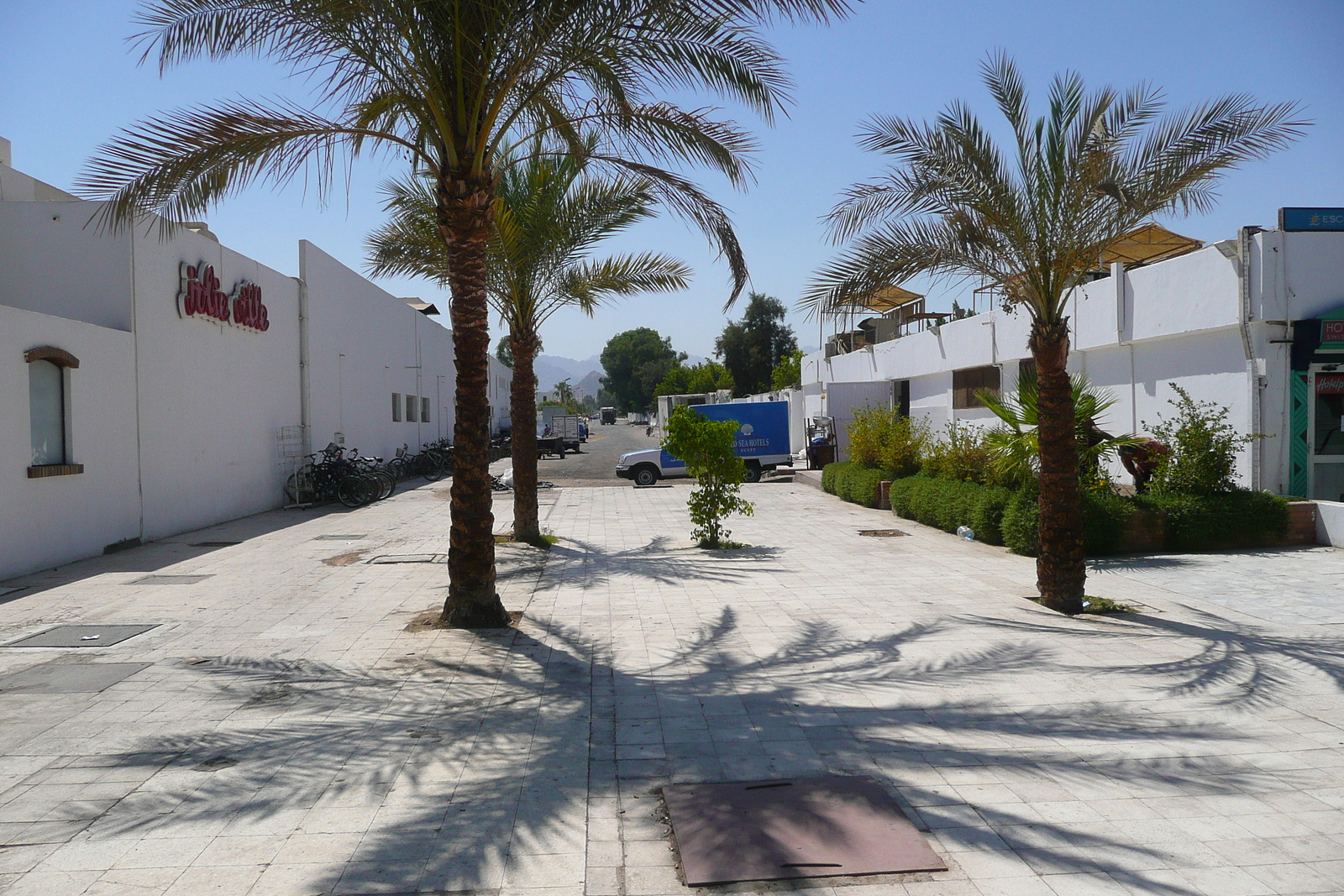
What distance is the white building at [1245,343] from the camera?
11820 millimetres

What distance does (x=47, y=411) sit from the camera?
10961 mm

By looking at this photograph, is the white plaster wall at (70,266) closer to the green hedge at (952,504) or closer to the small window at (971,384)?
the green hedge at (952,504)

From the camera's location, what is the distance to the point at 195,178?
26.2ft

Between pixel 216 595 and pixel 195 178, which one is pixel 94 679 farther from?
pixel 195 178

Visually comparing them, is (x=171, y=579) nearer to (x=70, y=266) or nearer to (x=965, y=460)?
(x=70, y=266)

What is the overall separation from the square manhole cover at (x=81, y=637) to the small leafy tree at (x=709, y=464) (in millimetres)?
7118

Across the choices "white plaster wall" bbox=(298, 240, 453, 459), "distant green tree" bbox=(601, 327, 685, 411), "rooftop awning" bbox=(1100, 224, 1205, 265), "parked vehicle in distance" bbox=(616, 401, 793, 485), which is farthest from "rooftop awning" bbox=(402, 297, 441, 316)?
"distant green tree" bbox=(601, 327, 685, 411)

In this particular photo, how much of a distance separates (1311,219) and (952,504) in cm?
606

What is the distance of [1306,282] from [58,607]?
14948mm

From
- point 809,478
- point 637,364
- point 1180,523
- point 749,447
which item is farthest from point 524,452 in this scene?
point 637,364

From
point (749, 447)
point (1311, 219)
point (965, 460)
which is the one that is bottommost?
point (965, 460)

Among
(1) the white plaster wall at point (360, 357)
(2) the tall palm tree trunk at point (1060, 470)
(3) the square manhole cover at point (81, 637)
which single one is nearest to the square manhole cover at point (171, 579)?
(3) the square manhole cover at point (81, 637)

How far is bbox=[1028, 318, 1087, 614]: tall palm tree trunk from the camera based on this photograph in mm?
8453

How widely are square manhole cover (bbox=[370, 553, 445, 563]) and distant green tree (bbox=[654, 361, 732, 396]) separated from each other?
47.4 m
